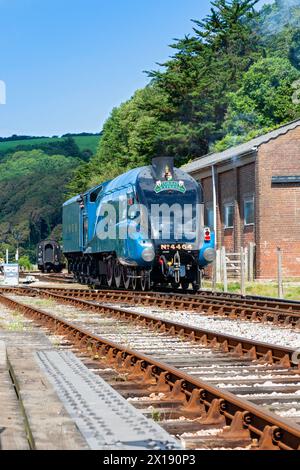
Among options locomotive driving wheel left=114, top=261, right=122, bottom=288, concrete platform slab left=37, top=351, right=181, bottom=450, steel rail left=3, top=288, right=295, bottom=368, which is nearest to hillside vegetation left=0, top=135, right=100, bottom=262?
locomotive driving wheel left=114, top=261, right=122, bottom=288

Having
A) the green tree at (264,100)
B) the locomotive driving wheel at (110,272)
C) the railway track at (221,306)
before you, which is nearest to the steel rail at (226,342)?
the railway track at (221,306)

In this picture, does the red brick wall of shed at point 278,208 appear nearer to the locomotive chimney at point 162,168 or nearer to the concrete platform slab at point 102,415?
the locomotive chimney at point 162,168

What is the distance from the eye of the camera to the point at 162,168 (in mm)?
24891

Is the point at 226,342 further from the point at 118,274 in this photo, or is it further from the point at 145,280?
the point at 118,274

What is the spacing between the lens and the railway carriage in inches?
2297

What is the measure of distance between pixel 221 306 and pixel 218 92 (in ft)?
166

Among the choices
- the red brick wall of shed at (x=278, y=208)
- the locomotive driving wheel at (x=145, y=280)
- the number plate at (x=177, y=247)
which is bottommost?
the locomotive driving wheel at (x=145, y=280)

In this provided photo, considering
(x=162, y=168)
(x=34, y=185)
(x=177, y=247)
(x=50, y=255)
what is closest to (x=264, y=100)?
(x=50, y=255)

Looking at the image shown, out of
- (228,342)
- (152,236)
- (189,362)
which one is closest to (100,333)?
(228,342)

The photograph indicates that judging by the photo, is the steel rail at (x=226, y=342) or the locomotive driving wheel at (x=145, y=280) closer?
the steel rail at (x=226, y=342)

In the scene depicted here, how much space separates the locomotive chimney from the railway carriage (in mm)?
34013

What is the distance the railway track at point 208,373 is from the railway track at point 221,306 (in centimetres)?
223

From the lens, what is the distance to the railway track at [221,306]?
609 inches

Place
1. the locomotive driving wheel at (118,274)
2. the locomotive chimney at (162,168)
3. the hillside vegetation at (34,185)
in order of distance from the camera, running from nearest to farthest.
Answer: the locomotive chimney at (162,168) → the locomotive driving wheel at (118,274) → the hillside vegetation at (34,185)
